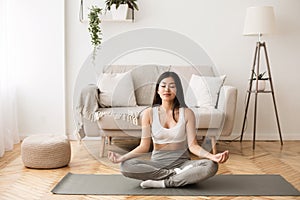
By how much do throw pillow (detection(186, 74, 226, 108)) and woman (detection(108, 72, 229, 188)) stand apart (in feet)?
4.42

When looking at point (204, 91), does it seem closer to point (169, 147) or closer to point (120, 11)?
point (120, 11)

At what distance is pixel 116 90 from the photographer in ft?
15.7

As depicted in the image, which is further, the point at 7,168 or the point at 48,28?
the point at 48,28

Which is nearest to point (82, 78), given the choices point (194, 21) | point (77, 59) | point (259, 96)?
point (77, 59)

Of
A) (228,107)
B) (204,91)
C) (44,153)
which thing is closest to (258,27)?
(204,91)

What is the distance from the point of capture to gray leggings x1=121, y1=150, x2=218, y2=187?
328 cm

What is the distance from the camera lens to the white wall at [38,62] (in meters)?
5.29

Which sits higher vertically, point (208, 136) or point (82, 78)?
point (82, 78)

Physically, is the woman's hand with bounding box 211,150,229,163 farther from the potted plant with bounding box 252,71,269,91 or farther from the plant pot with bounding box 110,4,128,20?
the plant pot with bounding box 110,4,128,20

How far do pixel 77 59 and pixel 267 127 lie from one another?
2227mm

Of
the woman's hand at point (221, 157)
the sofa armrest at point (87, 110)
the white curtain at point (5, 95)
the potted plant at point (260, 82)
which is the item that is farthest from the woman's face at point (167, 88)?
the potted plant at point (260, 82)

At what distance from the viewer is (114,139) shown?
17.7ft

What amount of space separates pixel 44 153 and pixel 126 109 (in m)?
0.95

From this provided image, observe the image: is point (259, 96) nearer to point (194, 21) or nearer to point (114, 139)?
point (194, 21)
